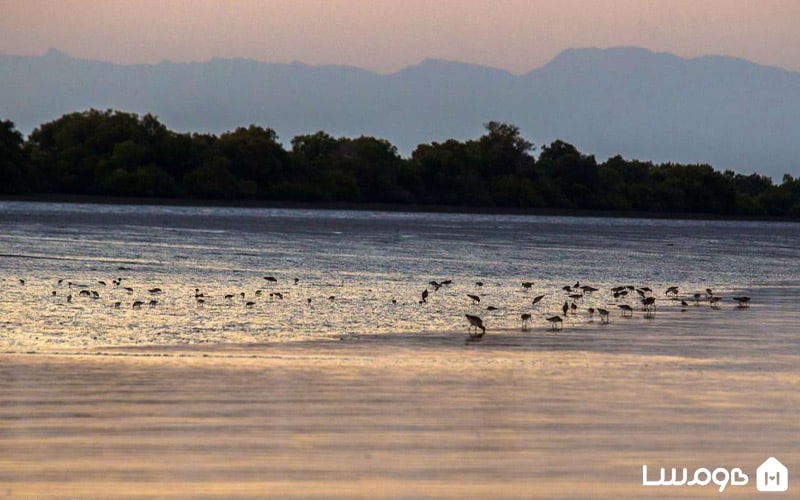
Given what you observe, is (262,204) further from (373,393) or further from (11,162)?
(373,393)

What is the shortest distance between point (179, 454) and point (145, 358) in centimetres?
635

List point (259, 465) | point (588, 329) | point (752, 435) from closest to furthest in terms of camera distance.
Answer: point (259, 465) → point (752, 435) → point (588, 329)

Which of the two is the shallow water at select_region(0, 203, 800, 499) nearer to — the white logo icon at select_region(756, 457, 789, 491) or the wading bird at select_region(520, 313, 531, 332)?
the white logo icon at select_region(756, 457, 789, 491)

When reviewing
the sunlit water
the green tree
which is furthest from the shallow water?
the green tree

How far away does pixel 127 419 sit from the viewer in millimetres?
12812

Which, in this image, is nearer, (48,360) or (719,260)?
(48,360)

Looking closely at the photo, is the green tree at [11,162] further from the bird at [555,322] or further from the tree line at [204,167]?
the bird at [555,322]

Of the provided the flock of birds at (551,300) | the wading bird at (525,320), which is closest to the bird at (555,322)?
the flock of birds at (551,300)

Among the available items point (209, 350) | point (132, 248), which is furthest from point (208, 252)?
point (209, 350)

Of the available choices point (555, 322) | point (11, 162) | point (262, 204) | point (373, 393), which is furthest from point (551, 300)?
point (262, 204)

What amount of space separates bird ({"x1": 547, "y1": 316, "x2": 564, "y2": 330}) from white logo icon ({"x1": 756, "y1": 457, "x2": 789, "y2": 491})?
1233cm

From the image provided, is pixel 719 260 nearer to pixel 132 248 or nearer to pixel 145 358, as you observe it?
pixel 132 248

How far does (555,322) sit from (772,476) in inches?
522

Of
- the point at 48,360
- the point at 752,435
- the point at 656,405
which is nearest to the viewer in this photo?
the point at 752,435
